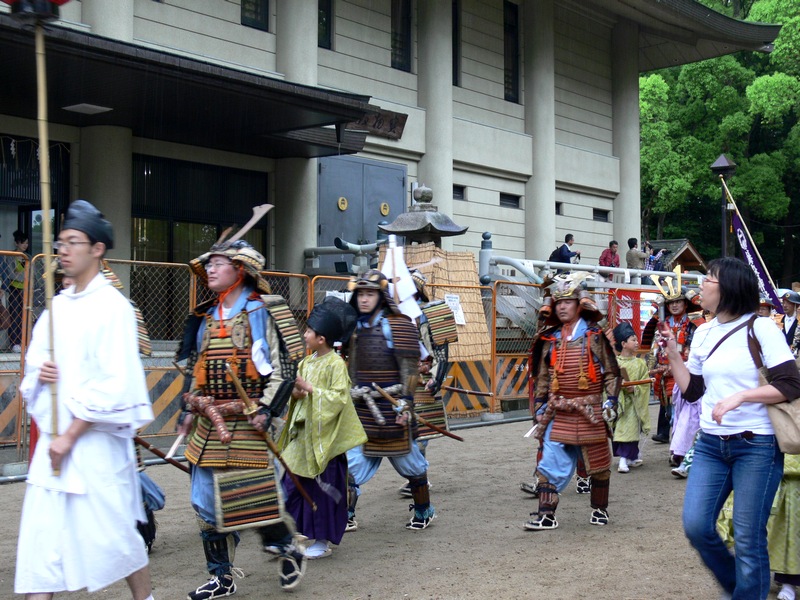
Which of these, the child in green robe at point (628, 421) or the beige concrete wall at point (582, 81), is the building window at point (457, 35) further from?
the child in green robe at point (628, 421)

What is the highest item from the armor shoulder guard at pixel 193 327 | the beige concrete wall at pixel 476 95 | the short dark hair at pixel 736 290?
the beige concrete wall at pixel 476 95

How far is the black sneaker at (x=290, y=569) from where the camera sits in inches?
221

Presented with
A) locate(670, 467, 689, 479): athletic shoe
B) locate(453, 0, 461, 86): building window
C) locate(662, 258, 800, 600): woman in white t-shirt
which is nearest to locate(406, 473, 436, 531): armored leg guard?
locate(662, 258, 800, 600): woman in white t-shirt

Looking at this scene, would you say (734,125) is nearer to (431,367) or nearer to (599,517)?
(431,367)

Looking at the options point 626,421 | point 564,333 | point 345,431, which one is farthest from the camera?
point 626,421

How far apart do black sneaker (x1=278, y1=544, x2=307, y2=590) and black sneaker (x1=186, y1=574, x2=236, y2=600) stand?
28 cm

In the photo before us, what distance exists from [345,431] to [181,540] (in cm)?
152

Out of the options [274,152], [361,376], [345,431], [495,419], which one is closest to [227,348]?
[345,431]

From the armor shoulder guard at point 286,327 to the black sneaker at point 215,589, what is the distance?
4.17 ft

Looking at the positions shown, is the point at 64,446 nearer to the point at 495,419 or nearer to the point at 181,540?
the point at 181,540

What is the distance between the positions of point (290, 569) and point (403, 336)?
214 cm

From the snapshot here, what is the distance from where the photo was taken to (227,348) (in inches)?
217

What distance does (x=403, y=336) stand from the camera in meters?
7.23

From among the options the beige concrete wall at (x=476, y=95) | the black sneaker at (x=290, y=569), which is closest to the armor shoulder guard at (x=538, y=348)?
the black sneaker at (x=290, y=569)
